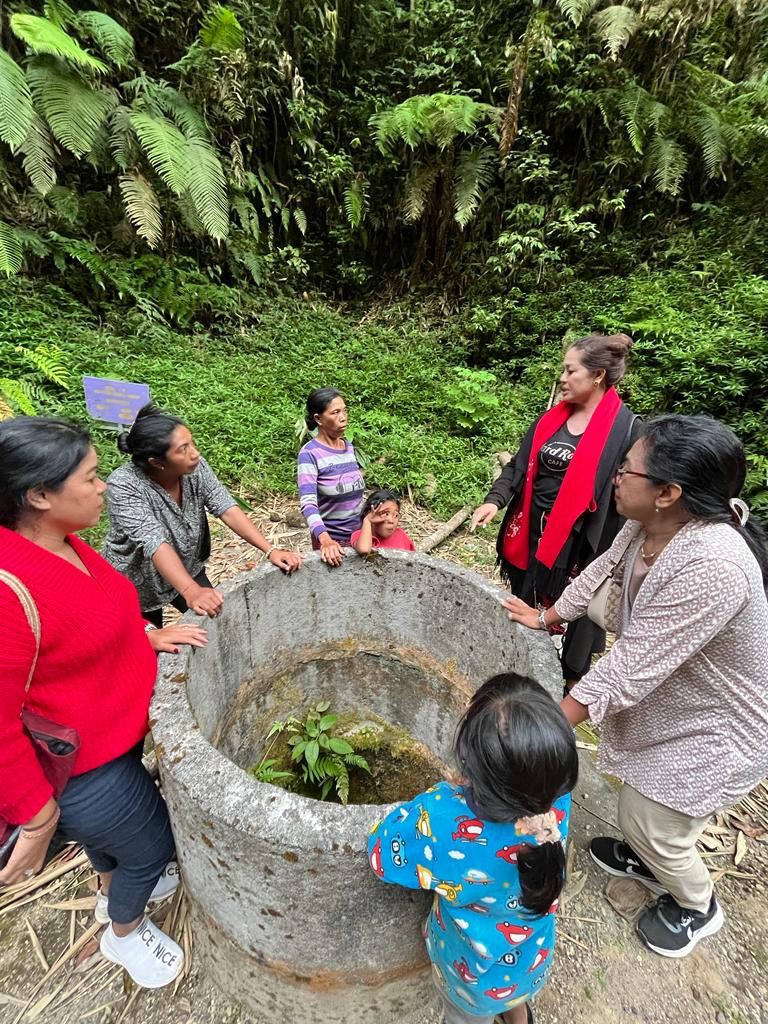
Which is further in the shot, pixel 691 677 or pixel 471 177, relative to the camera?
pixel 471 177

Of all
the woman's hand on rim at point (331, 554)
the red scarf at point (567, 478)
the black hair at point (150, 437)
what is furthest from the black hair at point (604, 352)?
the black hair at point (150, 437)

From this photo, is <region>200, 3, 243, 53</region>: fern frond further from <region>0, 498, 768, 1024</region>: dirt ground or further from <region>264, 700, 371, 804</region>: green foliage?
<region>0, 498, 768, 1024</region>: dirt ground

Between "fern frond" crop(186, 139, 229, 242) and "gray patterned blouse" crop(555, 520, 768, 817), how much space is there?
24.3 ft

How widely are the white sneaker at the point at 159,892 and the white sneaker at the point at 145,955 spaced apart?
0.18 meters

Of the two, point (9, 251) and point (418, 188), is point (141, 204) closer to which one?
point (9, 251)

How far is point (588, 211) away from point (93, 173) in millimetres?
7671

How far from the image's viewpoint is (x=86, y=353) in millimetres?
6078

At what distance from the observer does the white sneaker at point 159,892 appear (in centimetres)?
199

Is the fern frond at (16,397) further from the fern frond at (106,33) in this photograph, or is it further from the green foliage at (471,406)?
the fern frond at (106,33)

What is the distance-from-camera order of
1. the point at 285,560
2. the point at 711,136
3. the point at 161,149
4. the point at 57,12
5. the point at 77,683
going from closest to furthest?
the point at 77,683
the point at 285,560
the point at 57,12
the point at 161,149
the point at 711,136

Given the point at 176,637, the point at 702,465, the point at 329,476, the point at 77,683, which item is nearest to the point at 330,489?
the point at 329,476

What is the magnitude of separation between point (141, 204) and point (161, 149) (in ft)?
2.51

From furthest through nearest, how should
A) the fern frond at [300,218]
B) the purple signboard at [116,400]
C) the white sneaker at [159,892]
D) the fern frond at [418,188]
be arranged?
the fern frond at [300,218] → the fern frond at [418,188] → the purple signboard at [116,400] → the white sneaker at [159,892]

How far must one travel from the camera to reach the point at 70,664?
1363 millimetres
